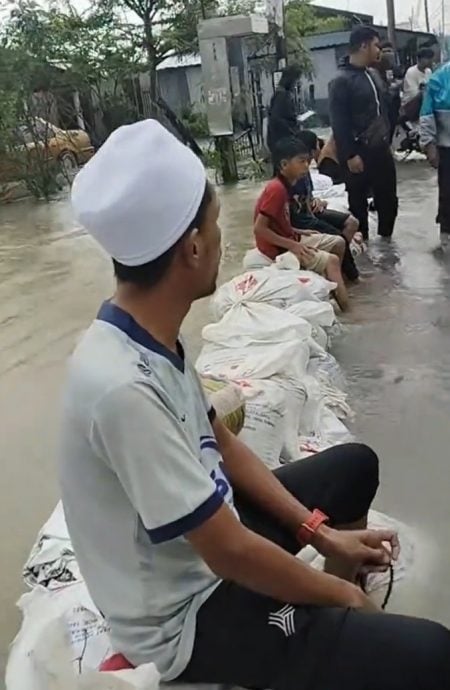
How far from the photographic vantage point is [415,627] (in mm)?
1308

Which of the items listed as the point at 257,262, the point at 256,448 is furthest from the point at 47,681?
the point at 257,262

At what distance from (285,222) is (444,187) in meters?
1.69

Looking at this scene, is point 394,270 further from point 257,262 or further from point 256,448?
point 256,448

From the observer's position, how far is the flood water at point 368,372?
2469 millimetres

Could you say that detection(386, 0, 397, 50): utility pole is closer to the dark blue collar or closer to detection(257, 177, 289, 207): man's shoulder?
detection(257, 177, 289, 207): man's shoulder

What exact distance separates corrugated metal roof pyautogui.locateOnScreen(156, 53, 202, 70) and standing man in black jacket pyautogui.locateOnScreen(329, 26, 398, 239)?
879 centimetres

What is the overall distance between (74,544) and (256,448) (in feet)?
3.90

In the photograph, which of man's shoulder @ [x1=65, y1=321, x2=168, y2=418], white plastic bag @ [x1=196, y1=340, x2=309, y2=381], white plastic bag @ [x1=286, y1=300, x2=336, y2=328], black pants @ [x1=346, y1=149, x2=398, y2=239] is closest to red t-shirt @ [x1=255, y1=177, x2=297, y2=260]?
white plastic bag @ [x1=286, y1=300, x2=336, y2=328]

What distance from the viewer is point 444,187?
5547 mm

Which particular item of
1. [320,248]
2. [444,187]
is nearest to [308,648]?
[320,248]

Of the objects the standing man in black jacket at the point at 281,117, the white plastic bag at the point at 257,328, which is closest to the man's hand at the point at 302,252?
the white plastic bag at the point at 257,328

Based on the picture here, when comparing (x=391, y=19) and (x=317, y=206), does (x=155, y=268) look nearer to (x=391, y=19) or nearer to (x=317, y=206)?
(x=317, y=206)

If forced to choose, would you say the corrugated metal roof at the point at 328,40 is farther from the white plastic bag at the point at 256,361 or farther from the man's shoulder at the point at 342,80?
the white plastic bag at the point at 256,361

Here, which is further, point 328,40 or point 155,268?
point 328,40
